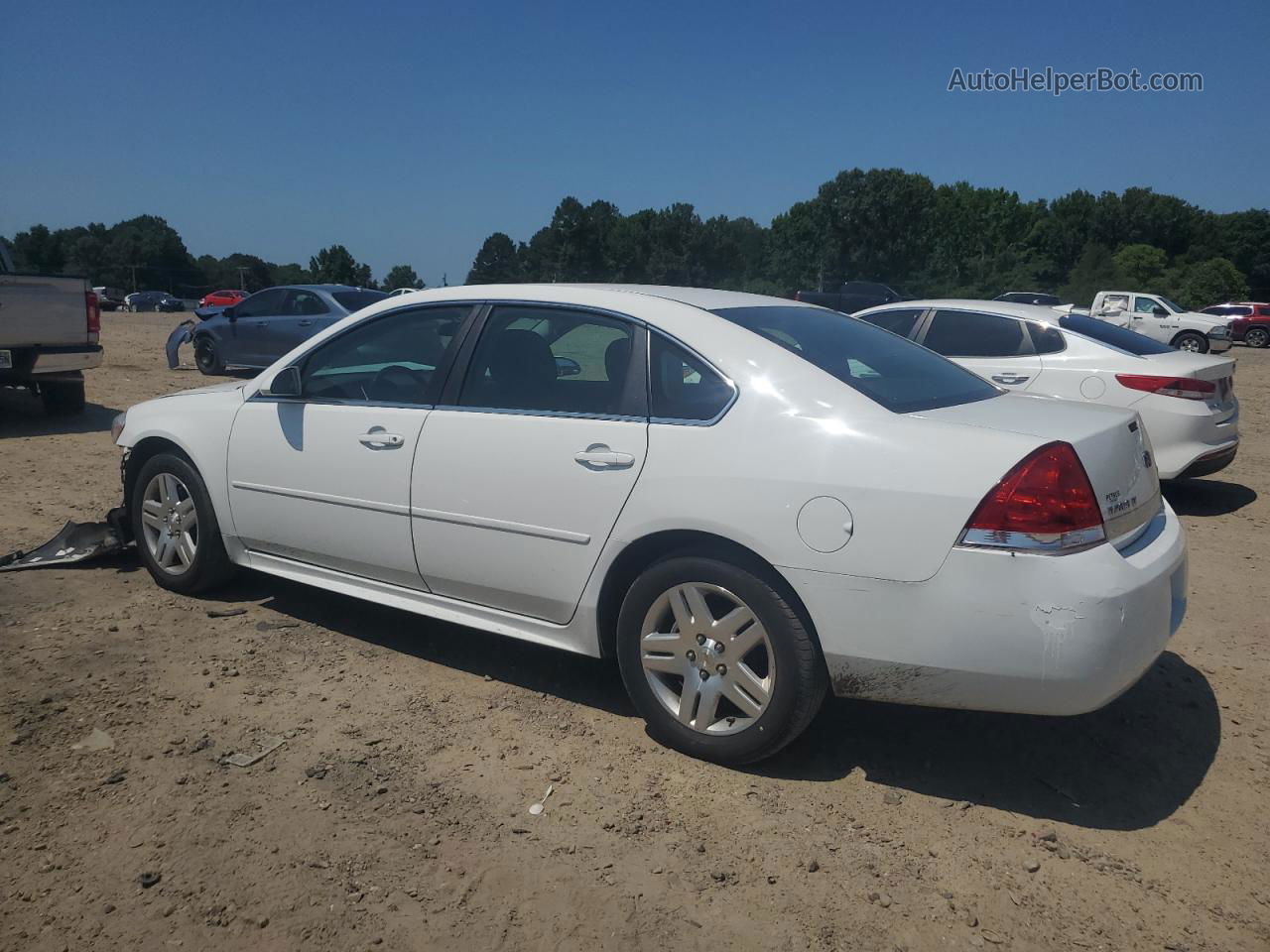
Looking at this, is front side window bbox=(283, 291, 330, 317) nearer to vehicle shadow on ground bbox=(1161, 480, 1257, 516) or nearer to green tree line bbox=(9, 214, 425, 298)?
vehicle shadow on ground bbox=(1161, 480, 1257, 516)

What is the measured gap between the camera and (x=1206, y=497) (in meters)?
8.13

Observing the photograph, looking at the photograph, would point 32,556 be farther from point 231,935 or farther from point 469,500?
point 231,935

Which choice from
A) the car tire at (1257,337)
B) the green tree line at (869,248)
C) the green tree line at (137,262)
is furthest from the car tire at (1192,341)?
the green tree line at (137,262)

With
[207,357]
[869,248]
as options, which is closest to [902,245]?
[869,248]

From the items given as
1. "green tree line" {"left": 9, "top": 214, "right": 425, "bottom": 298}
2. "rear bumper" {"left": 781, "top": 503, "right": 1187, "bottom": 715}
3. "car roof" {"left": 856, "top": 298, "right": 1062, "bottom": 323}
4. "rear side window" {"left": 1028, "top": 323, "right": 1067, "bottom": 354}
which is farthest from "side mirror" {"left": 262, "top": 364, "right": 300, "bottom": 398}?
"green tree line" {"left": 9, "top": 214, "right": 425, "bottom": 298}

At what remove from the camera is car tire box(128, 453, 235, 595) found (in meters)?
4.78

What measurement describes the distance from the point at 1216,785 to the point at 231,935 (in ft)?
9.99

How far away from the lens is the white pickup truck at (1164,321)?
26.8 meters

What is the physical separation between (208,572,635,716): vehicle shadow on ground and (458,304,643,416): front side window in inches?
45.8

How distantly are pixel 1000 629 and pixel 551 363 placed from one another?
1935 mm

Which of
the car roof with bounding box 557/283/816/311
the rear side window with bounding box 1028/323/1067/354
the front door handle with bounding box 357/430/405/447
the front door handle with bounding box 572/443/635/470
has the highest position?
the car roof with bounding box 557/283/816/311

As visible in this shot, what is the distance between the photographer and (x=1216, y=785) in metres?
3.33

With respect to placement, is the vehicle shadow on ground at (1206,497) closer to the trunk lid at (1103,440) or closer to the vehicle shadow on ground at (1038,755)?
the vehicle shadow on ground at (1038,755)

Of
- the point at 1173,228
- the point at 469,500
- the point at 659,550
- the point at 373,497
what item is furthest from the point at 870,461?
the point at 1173,228
